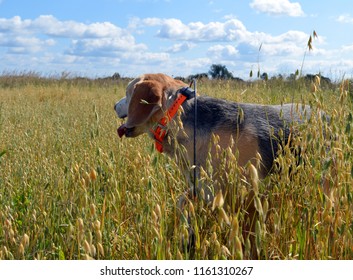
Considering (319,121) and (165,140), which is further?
(165,140)

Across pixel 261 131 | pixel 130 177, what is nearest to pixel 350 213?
pixel 261 131

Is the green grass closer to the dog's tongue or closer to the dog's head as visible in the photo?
the dog's tongue

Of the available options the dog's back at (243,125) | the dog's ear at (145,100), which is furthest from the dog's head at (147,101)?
the dog's back at (243,125)

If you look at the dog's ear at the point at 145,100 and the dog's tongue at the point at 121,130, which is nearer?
the dog's ear at the point at 145,100

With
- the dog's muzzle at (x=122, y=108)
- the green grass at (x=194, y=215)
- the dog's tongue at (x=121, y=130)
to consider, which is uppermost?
the dog's muzzle at (x=122, y=108)

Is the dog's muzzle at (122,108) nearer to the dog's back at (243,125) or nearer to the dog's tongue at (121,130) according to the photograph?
the dog's tongue at (121,130)

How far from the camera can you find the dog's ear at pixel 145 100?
3.84m

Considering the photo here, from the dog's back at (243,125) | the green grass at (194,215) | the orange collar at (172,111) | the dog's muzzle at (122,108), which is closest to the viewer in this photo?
the green grass at (194,215)

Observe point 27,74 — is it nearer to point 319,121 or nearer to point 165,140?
point 165,140

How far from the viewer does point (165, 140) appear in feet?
13.0

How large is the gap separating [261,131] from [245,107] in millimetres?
315

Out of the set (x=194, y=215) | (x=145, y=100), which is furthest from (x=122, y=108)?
(x=194, y=215)

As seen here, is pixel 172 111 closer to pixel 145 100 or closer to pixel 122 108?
pixel 145 100
